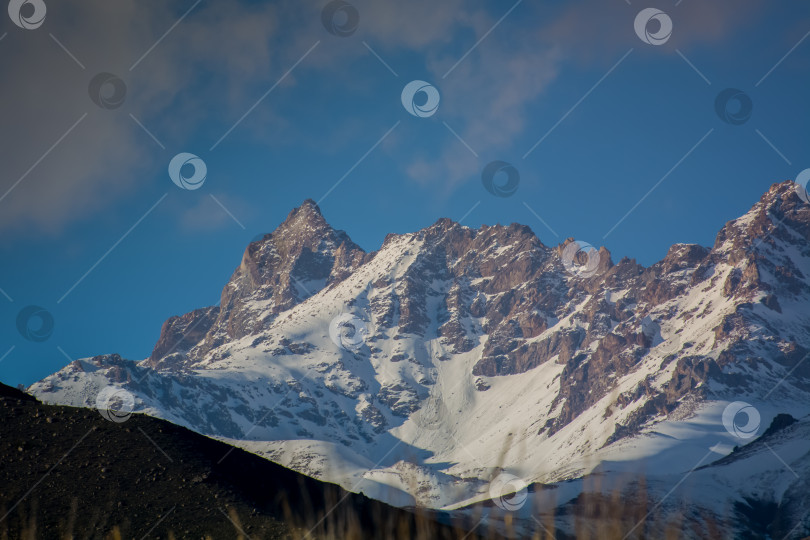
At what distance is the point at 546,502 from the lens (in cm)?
1282

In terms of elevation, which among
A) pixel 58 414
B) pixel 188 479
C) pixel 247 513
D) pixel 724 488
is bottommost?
pixel 724 488

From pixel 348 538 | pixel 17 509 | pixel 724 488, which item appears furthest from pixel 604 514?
pixel 724 488

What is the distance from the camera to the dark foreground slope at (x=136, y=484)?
33156 mm

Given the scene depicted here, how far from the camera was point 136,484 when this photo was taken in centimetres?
3631

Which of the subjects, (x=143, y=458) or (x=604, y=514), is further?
(x=143, y=458)

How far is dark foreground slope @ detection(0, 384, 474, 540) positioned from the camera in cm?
3316

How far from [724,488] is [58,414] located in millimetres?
125608

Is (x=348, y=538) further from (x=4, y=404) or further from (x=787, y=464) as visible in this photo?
(x=787, y=464)
